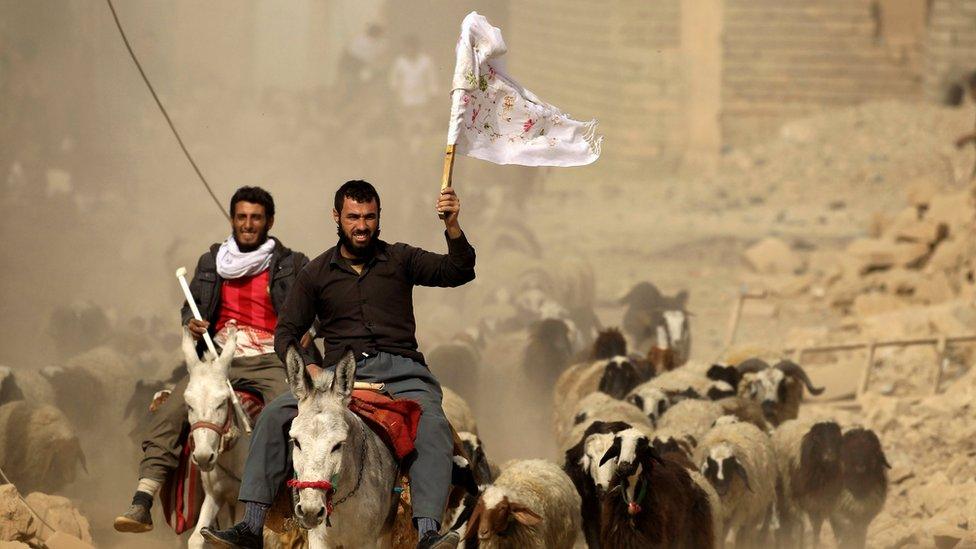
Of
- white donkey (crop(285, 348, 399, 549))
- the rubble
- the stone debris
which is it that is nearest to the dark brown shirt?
white donkey (crop(285, 348, 399, 549))

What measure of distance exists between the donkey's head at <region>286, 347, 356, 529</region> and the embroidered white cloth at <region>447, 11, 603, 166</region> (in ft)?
4.26

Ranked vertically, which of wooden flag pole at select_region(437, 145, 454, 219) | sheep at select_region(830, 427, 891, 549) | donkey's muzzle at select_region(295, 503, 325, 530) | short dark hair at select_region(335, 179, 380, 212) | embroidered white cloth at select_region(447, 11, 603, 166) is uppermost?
embroidered white cloth at select_region(447, 11, 603, 166)

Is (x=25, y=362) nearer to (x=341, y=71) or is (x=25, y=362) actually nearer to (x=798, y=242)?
(x=341, y=71)

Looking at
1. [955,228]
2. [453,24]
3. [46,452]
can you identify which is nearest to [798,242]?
[955,228]

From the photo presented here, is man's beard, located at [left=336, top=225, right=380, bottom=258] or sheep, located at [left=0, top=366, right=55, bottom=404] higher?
man's beard, located at [left=336, top=225, right=380, bottom=258]

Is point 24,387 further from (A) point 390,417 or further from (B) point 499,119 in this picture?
(A) point 390,417

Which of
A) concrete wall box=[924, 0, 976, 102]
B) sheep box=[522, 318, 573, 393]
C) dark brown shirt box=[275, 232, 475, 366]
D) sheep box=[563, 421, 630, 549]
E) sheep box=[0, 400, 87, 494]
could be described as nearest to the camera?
dark brown shirt box=[275, 232, 475, 366]

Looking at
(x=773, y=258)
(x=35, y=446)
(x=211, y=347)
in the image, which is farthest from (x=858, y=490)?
(x=773, y=258)

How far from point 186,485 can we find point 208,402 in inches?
29.6

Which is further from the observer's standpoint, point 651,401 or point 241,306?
point 651,401

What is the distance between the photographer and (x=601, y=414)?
11.0 metres

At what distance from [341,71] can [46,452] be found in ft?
37.3

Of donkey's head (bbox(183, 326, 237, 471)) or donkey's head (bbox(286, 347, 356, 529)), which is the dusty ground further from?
donkey's head (bbox(286, 347, 356, 529))

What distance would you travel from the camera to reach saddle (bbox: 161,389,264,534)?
7.80 meters
